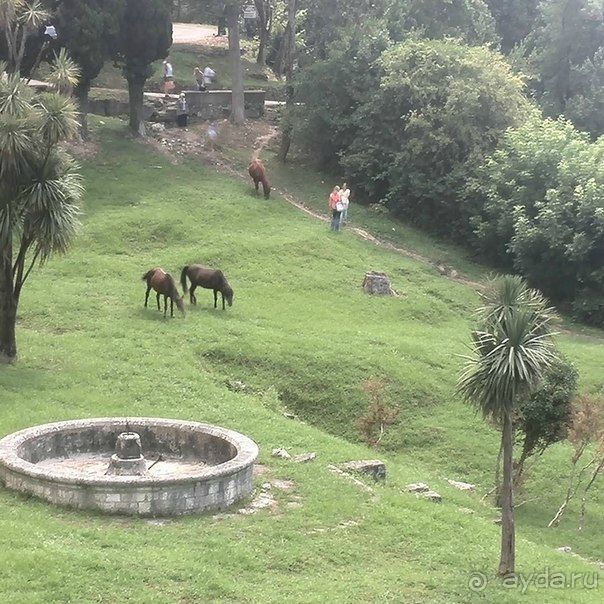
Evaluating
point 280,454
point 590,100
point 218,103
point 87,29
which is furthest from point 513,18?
point 280,454

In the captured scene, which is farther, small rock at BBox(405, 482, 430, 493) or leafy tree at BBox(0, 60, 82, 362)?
leafy tree at BBox(0, 60, 82, 362)

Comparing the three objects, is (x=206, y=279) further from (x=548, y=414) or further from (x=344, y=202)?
(x=548, y=414)

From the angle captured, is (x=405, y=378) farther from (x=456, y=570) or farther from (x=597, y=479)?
(x=456, y=570)

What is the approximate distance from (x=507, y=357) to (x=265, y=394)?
12021 mm

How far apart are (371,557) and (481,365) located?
11.5 ft

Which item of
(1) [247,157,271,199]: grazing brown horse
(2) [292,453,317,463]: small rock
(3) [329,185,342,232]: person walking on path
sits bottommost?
(2) [292,453,317,463]: small rock

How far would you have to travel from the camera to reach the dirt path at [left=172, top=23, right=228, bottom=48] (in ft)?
212

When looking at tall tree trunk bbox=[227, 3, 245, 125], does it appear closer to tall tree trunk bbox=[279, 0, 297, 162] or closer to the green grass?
tall tree trunk bbox=[279, 0, 297, 162]

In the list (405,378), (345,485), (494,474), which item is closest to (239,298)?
(405,378)

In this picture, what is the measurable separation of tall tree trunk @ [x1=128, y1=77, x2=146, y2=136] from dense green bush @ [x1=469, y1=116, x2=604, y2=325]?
45.7 feet

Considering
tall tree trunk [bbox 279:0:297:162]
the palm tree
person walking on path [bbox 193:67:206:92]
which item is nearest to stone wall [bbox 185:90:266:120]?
person walking on path [bbox 193:67:206:92]

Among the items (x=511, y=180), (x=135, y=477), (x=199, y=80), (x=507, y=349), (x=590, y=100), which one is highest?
(x=590, y=100)

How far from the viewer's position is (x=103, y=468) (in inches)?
803

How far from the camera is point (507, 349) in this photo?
57.9 ft
